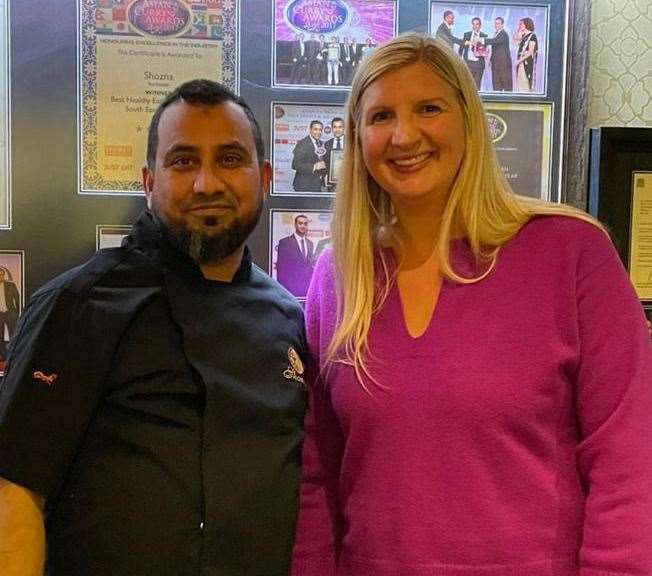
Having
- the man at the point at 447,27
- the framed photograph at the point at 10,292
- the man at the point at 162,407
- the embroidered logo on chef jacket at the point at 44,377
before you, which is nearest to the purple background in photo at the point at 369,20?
the man at the point at 447,27

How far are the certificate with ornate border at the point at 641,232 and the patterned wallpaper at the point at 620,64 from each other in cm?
21

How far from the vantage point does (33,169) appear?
179 centimetres

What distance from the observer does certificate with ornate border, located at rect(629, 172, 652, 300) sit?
181 centimetres

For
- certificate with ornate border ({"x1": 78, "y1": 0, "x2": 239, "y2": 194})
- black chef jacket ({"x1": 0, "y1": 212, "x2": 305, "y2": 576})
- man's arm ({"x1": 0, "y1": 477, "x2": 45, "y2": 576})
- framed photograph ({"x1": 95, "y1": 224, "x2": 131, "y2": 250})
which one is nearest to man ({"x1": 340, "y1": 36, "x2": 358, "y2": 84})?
certificate with ornate border ({"x1": 78, "y1": 0, "x2": 239, "y2": 194})

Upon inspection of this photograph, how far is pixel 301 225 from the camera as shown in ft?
6.22

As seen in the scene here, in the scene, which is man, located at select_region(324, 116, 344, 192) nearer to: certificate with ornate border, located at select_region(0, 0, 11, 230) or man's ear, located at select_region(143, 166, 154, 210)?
man's ear, located at select_region(143, 166, 154, 210)

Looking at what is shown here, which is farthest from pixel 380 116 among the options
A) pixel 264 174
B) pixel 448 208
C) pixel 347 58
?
pixel 347 58

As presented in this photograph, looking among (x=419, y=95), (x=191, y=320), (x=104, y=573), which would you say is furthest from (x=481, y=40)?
(x=104, y=573)

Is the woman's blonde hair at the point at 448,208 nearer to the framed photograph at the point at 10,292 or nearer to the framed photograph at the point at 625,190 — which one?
the framed photograph at the point at 625,190

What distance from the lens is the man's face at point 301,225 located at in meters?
1.89

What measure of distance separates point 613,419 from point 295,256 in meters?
0.90

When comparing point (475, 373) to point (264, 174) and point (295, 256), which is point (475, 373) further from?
point (295, 256)

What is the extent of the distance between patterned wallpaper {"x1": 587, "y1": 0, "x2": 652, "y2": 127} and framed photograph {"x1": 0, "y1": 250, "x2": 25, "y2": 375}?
139 cm

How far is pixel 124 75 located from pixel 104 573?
42.7 inches
